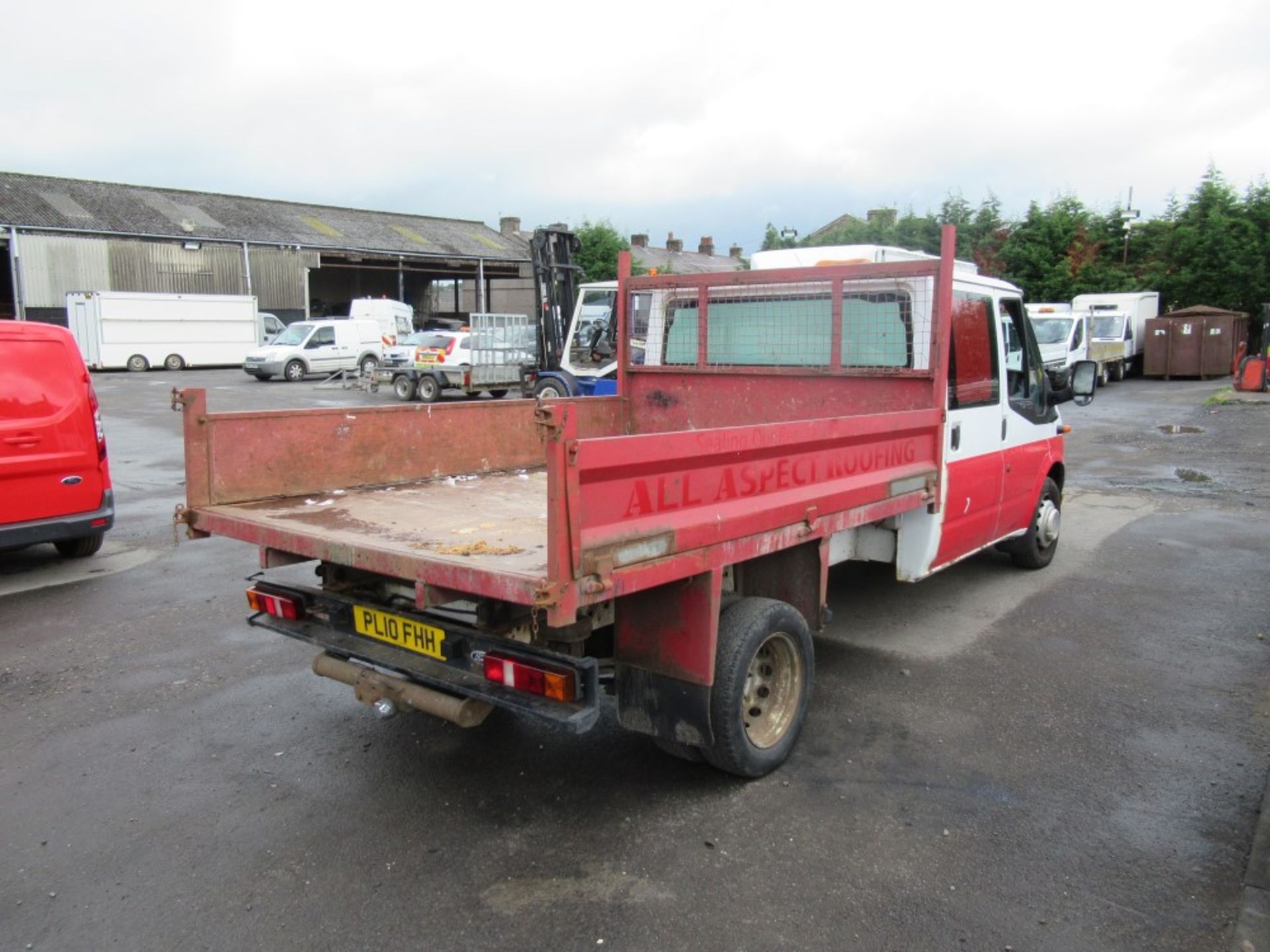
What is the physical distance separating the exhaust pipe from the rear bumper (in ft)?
13.5

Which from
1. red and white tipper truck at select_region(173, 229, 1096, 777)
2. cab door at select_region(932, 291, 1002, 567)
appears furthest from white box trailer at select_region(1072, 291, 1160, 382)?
red and white tipper truck at select_region(173, 229, 1096, 777)

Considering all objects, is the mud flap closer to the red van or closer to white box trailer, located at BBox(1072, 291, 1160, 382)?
the red van

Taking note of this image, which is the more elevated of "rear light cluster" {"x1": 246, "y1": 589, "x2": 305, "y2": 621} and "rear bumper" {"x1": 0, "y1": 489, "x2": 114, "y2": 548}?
"rear light cluster" {"x1": 246, "y1": 589, "x2": 305, "y2": 621}

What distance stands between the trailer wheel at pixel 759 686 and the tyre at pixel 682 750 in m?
0.05

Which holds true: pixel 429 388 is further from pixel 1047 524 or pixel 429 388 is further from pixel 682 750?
pixel 682 750

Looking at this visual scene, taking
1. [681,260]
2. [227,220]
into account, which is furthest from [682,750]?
[681,260]

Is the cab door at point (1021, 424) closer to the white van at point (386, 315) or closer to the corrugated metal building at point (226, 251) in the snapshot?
the corrugated metal building at point (226, 251)

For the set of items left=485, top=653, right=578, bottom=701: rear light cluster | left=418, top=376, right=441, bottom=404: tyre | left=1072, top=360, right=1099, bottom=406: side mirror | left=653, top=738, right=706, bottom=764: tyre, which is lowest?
left=653, top=738, right=706, bottom=764: tyre

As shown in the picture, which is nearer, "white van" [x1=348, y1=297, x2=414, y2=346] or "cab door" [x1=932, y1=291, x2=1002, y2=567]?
"cab door" [x1=932, y1=291, x2=1002, y2=567]

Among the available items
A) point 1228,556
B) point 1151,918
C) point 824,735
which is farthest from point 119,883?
point 1228,556

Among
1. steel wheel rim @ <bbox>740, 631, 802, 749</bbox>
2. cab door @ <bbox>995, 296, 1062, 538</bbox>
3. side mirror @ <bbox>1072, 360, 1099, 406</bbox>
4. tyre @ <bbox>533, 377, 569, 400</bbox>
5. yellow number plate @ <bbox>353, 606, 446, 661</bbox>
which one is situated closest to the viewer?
yellow number plate @ <bbox>353, 606, 446, 661</bbox>

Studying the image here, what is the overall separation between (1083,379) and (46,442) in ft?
24.6

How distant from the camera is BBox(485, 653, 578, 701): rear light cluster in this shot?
10.7ft

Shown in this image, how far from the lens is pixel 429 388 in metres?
21.9
